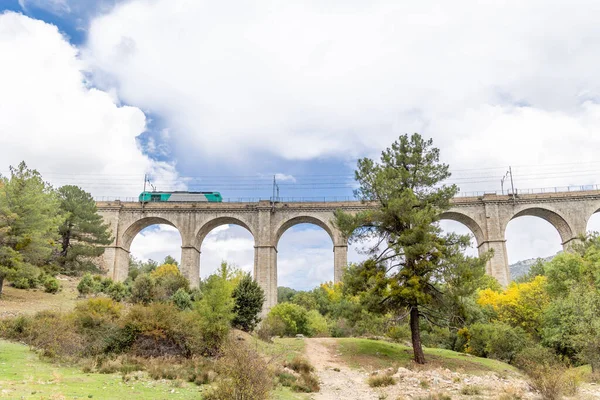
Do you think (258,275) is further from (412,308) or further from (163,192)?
(412,308)

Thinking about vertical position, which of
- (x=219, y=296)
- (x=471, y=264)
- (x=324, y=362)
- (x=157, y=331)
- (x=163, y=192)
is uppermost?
(x=163, y=192)

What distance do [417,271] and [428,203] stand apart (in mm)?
3106

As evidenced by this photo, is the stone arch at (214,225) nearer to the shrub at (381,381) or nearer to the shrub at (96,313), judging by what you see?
the shrub at (96,313)

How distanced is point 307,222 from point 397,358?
21795mm

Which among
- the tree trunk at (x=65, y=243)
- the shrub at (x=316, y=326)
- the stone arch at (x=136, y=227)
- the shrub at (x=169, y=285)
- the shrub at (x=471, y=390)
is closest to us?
the shrub at (x=471, y=390)

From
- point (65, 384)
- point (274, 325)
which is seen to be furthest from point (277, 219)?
point (65, 384)

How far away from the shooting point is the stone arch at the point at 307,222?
1559 inches

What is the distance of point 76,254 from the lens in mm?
33875

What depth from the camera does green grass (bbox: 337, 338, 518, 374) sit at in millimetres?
19395

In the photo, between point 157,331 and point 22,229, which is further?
point 22,229

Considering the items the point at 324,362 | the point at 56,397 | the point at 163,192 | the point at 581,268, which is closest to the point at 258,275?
the point at 163,192

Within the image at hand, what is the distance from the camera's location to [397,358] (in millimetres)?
20500

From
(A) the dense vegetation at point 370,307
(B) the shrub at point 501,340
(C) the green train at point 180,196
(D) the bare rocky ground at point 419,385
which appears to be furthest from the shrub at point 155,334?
(C) the green train at point 180,196

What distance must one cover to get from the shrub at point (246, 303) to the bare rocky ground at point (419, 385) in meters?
5.15
